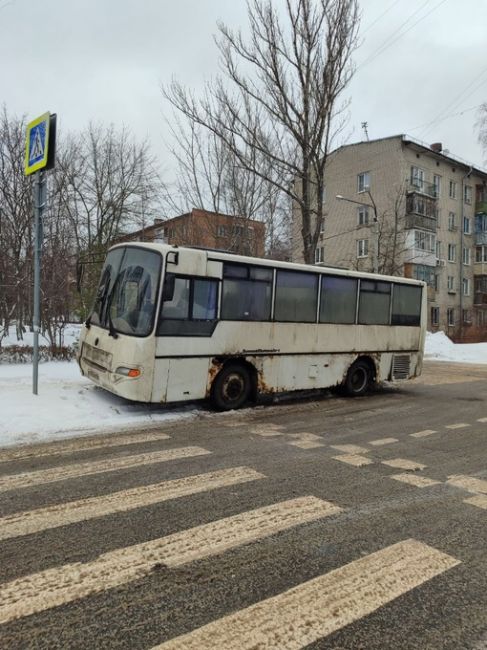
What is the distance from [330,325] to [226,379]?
109 inches

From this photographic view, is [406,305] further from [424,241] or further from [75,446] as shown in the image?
[424,241]

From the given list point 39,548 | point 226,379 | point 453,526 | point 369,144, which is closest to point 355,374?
point 226,379

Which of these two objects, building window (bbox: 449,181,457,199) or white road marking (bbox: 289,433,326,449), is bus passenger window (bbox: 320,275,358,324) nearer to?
white road marking (bbox: 289,433,326,449)

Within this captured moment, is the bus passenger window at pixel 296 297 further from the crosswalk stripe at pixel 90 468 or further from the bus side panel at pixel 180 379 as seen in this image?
the crosswalk stripe at pixel 90 468

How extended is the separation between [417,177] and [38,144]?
3744 cm

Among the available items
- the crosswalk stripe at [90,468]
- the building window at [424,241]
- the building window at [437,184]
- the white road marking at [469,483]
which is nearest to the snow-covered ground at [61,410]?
the crosswalk stripe at [90,468]

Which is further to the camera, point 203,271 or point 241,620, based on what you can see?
point 203,271

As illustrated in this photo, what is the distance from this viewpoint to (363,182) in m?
41.1

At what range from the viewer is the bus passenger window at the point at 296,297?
30.6ft

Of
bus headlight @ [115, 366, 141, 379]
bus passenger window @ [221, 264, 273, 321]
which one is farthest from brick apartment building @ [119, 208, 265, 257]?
bus headlight @ [115, 366, 141, 379]

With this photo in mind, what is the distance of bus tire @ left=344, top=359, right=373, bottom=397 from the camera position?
10.8 metres

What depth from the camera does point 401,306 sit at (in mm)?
11703

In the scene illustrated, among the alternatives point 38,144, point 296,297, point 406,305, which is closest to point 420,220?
point 406,305

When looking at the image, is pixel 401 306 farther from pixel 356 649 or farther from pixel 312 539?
pixel 356 649
